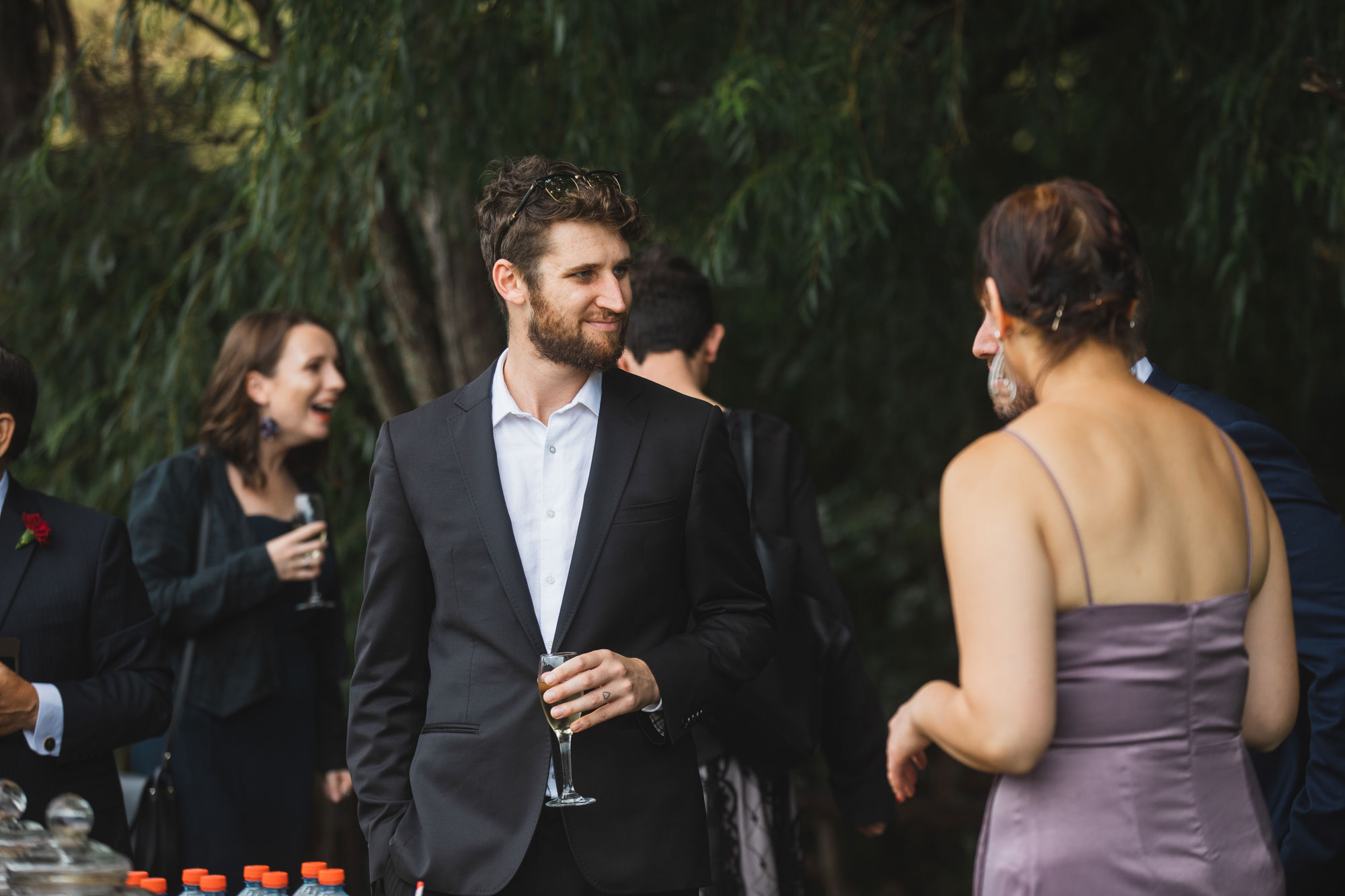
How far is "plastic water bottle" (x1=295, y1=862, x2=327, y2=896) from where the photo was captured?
2168 mm

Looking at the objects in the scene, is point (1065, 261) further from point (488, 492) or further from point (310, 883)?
point (310, 883)

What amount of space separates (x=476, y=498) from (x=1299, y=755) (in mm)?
1536

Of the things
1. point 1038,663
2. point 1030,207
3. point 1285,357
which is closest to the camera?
point 1038,663

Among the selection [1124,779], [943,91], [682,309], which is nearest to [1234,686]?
[1124,779]

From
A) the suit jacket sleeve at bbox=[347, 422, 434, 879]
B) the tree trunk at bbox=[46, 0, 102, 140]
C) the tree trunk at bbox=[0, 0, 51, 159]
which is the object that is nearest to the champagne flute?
the suit jacket sleeve at bbox=[347, 422, 434, 879]

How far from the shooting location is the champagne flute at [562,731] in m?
1.90

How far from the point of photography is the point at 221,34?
4.62 meters

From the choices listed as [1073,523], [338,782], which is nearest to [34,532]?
[338,782]

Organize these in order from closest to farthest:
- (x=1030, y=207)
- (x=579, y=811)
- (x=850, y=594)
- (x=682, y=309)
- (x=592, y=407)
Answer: (x=1030, y=207), (x=579, y=811), (x=592, y=407), (x=682, y=309), (x=850, y=594)

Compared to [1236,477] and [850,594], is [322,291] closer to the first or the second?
[1236,477]

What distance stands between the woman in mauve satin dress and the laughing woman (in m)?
1.98

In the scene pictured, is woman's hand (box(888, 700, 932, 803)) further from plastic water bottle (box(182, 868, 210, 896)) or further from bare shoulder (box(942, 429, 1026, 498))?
plastic water bottle (box(182, 868, 210, 896))

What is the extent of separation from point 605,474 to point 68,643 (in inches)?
45.1

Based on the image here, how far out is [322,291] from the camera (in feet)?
13.7
